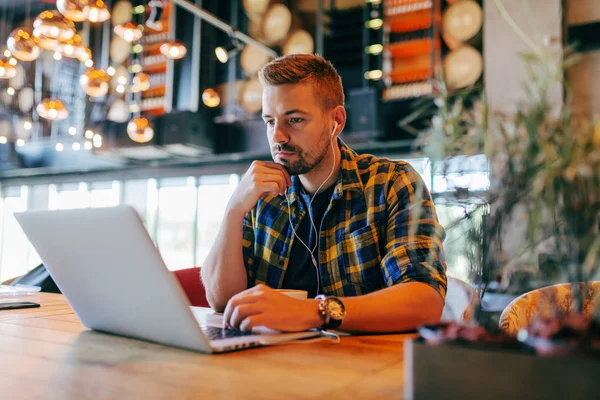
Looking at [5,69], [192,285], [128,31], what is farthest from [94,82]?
[192,285]

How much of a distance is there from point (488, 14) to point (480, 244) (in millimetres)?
4450

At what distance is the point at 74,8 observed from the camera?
2676 millimetres

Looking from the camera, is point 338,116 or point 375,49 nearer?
point 338,116

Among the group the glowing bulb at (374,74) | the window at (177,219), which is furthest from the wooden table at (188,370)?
the window at (177,219)

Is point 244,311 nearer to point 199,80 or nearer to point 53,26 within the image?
point 53,26

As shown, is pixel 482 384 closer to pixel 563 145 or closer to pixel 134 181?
pixel 563 145

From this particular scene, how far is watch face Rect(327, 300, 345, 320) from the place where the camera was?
1082 millimetres

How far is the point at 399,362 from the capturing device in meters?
0.86

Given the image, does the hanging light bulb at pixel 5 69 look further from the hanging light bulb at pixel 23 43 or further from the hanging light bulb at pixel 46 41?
the hanging light bulb at pixel 46 41

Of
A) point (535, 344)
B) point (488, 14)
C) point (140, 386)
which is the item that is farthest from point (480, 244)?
point (488, 14)

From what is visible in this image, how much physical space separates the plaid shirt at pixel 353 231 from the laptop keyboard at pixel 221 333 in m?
0.49

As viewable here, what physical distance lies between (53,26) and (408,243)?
225cm

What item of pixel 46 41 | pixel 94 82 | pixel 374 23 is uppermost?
pixel 374 23

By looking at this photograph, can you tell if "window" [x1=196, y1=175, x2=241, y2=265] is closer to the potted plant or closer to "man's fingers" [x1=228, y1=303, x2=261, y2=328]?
"man's fingers" [x1=228, y1=303, x2=261, y2=328]
